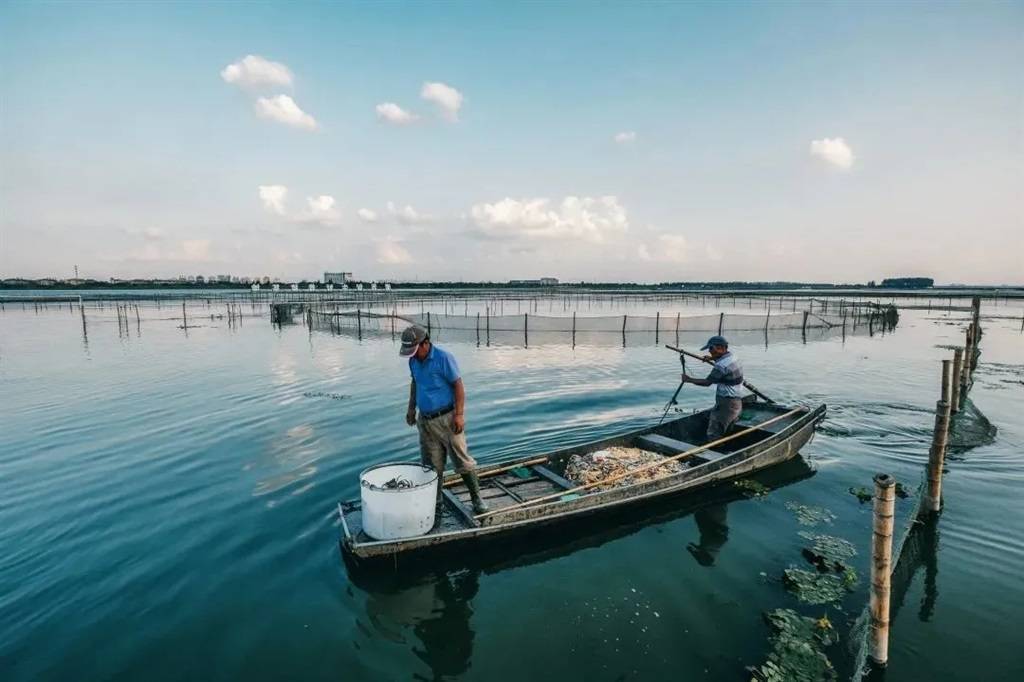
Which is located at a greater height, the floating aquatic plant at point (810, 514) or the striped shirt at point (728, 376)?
the striped shirt at point (728, 376)

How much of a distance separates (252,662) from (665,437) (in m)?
8.27

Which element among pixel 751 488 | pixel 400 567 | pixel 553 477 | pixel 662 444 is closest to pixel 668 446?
pixel 662 444

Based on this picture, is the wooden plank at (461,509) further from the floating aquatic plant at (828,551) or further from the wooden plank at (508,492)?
the floating aquatic plant at (828,551)

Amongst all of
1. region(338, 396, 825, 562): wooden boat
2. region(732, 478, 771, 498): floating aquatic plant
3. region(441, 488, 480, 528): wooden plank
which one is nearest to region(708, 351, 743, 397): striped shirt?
region(338, 396, 825, 562): wooden boat

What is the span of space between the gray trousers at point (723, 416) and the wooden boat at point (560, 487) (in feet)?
1.30

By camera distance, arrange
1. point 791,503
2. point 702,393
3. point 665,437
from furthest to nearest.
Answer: point 702,393, point 665,437, point 791,503

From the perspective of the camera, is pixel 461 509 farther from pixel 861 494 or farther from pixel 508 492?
pixel 861 494

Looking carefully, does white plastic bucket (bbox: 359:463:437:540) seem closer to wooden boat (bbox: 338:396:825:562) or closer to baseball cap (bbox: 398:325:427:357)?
wooden boat (bbox: 338:396:825:562)

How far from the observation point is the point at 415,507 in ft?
20.1

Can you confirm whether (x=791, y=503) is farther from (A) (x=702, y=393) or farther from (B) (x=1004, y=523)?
(A) (x=702, y=393)

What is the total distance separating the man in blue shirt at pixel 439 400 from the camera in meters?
6.62

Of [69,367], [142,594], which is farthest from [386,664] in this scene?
[69,367]

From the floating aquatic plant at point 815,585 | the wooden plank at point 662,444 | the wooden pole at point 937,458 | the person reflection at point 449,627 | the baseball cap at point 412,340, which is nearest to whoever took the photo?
the person reflection at point 449,627

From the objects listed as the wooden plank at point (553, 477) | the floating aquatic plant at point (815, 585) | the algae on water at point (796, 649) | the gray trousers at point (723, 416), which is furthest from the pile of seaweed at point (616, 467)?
the algae on water at point (796, 649)
